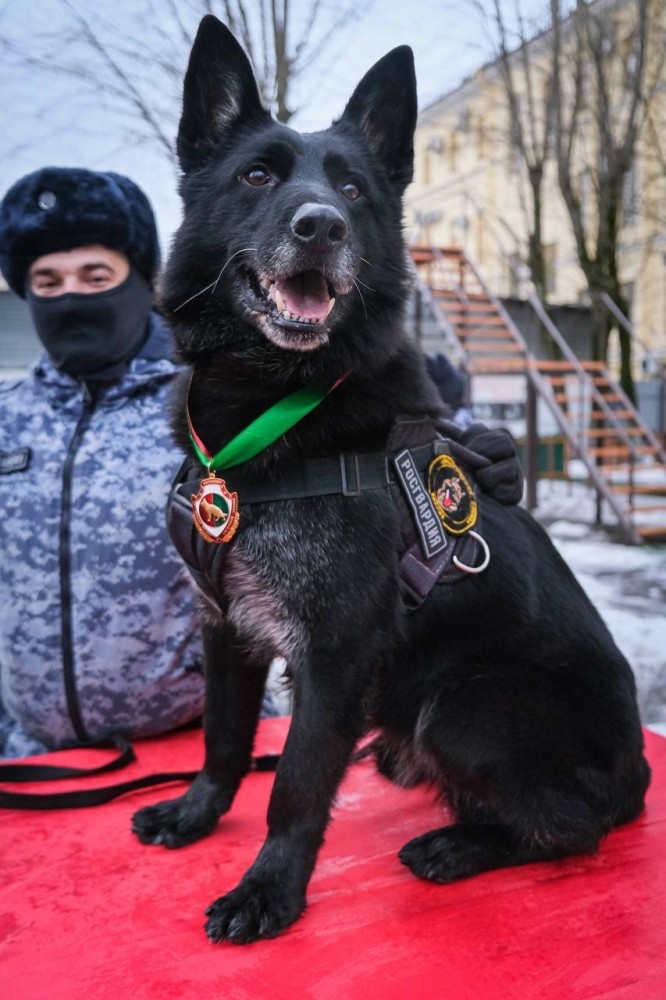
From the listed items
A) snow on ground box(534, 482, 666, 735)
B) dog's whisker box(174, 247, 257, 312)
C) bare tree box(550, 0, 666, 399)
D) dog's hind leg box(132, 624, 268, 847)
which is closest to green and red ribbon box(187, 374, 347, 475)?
dog's whisker box(174, 247, 257, 312)

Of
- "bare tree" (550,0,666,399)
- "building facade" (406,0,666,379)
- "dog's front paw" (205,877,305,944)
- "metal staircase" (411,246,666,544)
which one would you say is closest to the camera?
"dog's front paw" (205,877,305,944)

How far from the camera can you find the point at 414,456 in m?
1.56

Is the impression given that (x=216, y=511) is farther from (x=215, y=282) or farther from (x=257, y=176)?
(x=257, y=176)

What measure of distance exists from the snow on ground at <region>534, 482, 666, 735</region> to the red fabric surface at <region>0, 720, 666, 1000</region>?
5.01ft

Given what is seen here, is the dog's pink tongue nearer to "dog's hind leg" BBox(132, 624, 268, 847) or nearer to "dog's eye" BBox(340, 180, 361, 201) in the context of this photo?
"dog's eye" BBox(340, 180, 361, 201)

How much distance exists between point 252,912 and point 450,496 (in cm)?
85

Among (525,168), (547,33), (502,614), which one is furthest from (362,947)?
(525,168)

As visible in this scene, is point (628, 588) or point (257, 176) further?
point (628, 588)

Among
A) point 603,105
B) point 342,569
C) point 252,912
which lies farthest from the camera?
point 603,105

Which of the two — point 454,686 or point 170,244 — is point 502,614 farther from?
point 170,244

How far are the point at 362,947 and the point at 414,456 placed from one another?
886 millimetres

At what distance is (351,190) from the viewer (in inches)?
63.2

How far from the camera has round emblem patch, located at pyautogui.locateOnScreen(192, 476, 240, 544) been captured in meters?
1.42

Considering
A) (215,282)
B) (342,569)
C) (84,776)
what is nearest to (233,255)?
(215,282)
